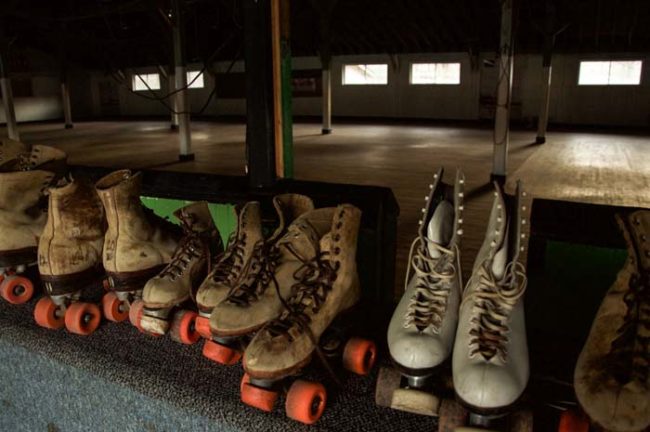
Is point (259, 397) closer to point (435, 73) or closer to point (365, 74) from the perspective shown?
point (435, 73)

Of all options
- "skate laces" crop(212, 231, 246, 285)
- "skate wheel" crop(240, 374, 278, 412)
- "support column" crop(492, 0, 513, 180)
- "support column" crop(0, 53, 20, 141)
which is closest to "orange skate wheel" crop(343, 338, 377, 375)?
"skate wheel" crop(240, 374, 278, 412)

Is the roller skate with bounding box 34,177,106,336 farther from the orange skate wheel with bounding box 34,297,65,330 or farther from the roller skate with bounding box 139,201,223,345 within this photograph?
the roller skate with bounding box 139,201,223,345

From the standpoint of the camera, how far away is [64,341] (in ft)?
5.50

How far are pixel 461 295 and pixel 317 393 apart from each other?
0.43 m

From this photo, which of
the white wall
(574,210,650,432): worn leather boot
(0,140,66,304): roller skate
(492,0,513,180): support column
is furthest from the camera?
the white wall

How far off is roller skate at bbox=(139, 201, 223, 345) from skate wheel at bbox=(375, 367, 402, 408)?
0.65m

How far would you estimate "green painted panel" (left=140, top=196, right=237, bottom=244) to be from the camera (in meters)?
2.38

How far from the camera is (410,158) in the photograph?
862 cm

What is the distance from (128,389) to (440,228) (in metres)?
0.97

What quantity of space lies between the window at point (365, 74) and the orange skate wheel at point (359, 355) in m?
17.6

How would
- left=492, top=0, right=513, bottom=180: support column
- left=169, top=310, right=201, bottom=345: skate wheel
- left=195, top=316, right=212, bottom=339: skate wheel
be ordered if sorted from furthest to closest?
1. left=492, top=0, right=513, bottom=180: support column
2. left=169, top=310, right=201, bottom=345: skate wheel
3. left=195, top=316, right=212, bottom=339: skate wheel

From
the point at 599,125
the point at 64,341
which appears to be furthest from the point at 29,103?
the point at 64,341

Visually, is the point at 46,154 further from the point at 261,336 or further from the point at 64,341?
the point at 261,336

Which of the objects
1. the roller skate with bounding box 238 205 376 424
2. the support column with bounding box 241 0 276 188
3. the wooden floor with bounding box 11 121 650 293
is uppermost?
the support column with bounding box 241 0 276 188
